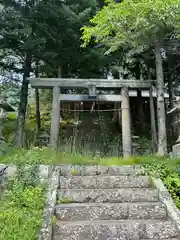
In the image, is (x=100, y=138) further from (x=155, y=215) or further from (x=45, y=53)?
(x=155, y=215)

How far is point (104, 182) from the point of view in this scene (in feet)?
13.5

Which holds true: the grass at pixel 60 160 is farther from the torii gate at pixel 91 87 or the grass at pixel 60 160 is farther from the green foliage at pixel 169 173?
the torii gate at pixel 91 87

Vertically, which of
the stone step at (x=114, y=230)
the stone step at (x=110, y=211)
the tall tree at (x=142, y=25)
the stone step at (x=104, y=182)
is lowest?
the stone step at (x=114, y=230)

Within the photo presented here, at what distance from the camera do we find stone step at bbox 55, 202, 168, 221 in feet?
10.9

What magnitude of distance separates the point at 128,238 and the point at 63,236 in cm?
82

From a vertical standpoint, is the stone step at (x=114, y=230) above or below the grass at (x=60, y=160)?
below

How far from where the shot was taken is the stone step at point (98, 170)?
4.42 metres

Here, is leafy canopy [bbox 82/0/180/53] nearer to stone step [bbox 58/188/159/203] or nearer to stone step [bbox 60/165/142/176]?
stone step [bbox 60/165/142/176]

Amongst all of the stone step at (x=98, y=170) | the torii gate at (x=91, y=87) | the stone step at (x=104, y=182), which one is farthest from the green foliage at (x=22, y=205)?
the torii gate at (x=91, y=87)

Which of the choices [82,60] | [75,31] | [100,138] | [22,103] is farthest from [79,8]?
[100,138]

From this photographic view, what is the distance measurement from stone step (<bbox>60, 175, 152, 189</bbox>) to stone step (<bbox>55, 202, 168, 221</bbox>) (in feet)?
1.79

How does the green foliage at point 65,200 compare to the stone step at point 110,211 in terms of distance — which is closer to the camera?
the stone step at point 110,211

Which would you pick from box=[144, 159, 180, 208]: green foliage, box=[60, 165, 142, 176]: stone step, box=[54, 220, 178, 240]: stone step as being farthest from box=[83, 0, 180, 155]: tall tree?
box=[54, 220, 178, 240]: stone step

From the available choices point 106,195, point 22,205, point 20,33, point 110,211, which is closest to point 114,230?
point 110,211
